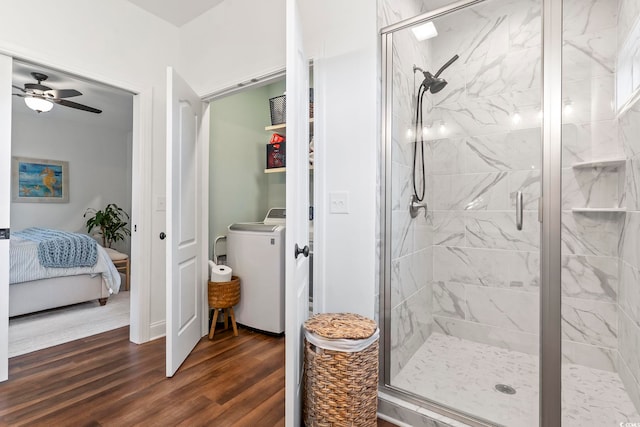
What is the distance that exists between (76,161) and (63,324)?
3574mm

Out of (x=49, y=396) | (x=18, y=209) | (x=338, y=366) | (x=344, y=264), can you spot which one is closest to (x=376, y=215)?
(x=344, y=264)

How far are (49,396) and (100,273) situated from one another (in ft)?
→ 6.99

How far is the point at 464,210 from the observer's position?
233cm

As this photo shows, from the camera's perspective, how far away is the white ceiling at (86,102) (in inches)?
142

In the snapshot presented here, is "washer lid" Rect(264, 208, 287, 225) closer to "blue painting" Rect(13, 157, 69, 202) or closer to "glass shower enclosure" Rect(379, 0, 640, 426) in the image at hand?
"glass shower enclosure" Rect(379, 0, 640, 426)

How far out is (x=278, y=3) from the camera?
7.38 feet

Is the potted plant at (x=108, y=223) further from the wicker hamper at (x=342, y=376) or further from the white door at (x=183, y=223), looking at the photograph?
the wicker hamper at (x=342, y=376)

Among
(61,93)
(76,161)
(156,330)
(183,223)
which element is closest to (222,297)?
(156,330)

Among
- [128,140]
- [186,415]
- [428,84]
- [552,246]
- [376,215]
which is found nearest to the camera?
[552,246]

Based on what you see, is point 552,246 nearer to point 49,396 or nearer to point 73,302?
point 49,396

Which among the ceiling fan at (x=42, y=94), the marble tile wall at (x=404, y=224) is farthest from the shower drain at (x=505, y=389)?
the ceiling fan at (x=42, y=94)

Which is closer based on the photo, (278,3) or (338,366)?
(338,366)

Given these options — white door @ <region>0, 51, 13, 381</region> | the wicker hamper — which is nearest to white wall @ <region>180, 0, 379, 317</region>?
the wicker hamper

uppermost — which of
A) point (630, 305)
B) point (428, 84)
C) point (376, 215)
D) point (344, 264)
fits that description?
point (428, 84)
